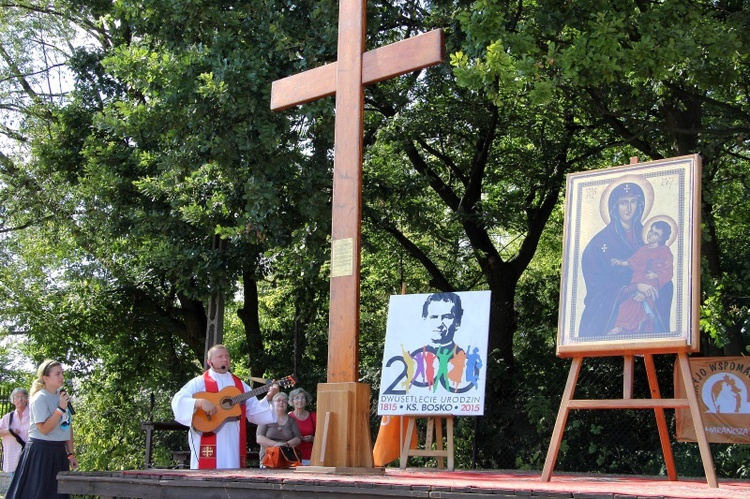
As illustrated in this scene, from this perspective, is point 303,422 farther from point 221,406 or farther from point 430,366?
point 221,406

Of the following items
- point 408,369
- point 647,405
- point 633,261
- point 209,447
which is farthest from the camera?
point 408,369

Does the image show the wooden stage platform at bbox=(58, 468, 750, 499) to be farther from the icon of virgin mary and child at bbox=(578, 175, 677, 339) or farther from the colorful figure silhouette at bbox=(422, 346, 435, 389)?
the colorful figure silhouette at bbox=(422, 346, 435, 389)

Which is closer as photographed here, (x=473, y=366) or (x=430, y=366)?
(x=473, y=366)

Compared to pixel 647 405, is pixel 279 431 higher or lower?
lower

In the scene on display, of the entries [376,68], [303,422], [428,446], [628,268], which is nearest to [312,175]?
[303,422]

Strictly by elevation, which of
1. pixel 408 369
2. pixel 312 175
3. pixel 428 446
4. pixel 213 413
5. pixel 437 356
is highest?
pixel 312 175

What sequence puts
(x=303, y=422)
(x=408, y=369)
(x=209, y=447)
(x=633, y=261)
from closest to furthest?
1. (x=633, y=261)
2. (x=209, y=447)
3. (x=408, y=369)
4. (x=303, y=422)

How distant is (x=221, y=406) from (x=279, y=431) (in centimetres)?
174

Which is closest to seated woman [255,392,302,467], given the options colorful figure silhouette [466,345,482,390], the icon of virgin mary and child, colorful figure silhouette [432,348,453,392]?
colorful figure silhouette [432,348,453,392]

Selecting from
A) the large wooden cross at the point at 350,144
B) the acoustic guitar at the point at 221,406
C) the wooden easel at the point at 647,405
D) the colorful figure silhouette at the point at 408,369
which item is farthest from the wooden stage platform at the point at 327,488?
the colorful figure silhouette at the point at 408,369

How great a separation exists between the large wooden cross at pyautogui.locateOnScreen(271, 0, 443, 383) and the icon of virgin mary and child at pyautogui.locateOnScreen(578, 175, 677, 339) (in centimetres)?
145

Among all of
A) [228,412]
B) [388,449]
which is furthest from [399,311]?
[228,412]

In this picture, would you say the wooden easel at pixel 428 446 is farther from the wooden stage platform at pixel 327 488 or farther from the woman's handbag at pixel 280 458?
the wooden stage platform at pixel 327 488

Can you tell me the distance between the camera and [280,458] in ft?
29.2
